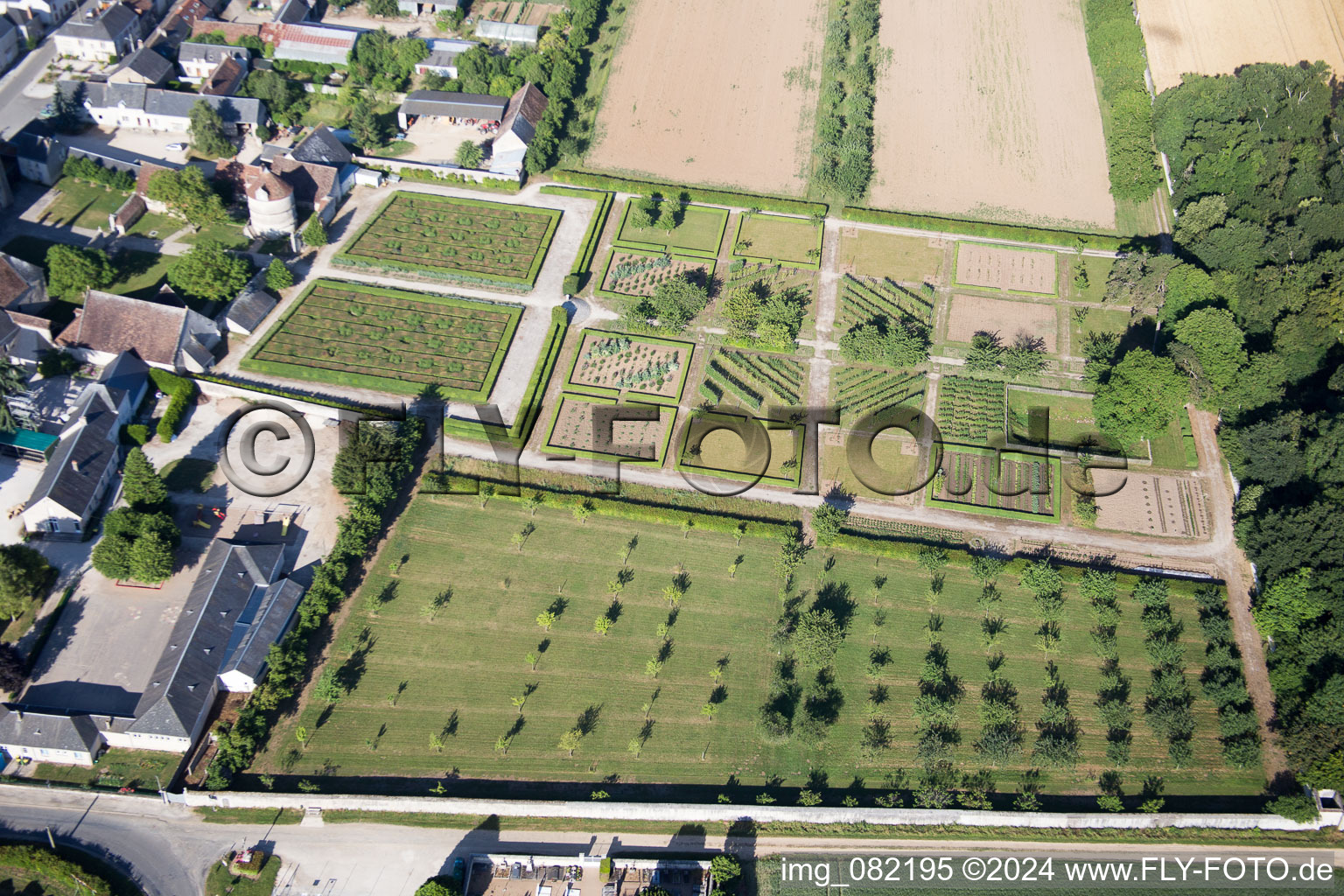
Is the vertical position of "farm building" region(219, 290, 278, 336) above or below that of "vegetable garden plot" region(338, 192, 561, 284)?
below

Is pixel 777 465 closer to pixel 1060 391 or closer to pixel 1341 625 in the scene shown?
pixel 1060 391

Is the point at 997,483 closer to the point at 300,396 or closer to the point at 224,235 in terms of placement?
the point at 300,396

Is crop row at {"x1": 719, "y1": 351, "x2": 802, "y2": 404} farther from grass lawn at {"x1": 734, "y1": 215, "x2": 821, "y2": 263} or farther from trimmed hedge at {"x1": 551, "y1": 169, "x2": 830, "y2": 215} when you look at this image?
trimmed hedge at {"x1": 551, "y1": 169, "x2": 830, "y2": 215}

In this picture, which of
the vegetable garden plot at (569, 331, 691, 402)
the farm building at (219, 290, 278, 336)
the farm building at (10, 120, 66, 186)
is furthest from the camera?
the farm building at (10, 120, 66, 186)

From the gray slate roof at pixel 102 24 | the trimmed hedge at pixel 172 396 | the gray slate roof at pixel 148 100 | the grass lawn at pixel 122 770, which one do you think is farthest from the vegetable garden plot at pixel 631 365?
the gray slate roof at pixel 102 24

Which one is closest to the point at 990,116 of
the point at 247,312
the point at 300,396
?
the point at 300,396

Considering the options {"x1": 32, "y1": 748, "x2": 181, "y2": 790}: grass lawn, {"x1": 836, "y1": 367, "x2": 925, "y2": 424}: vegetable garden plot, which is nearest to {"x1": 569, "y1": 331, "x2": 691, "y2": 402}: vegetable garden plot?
{"x1": 836, "y1": 367, "x2": 925, "y2": 424}: vegetable garden plot

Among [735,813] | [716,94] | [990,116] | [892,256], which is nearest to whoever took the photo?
[735,813]
